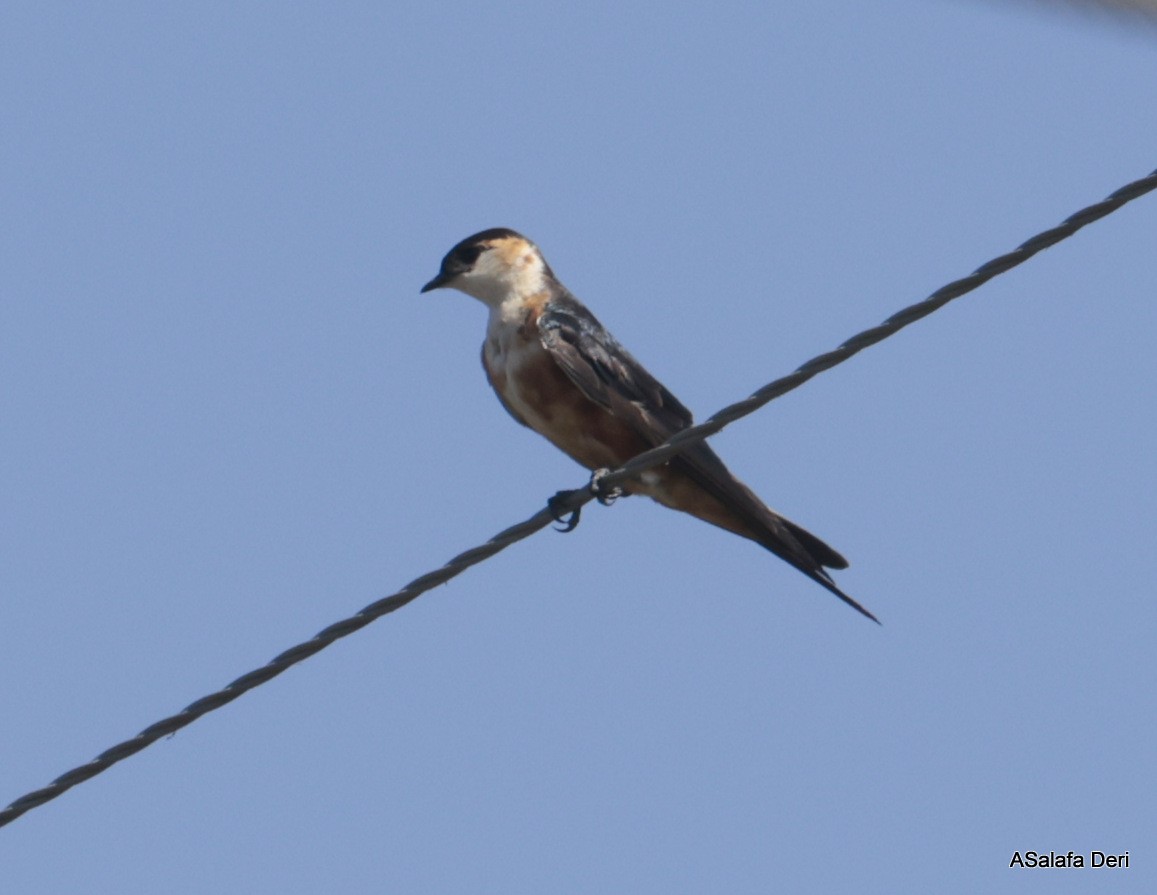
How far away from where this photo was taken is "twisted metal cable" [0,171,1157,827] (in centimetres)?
298

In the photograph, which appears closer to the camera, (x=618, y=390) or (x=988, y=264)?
(x=988, y=264)

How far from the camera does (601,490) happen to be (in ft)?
15.4

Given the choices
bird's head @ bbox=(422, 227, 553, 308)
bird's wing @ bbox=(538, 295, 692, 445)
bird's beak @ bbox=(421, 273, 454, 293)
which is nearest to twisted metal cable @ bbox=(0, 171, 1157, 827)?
bird's wing @ bbox=(538, 295, 692, 445)

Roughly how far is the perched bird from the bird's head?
0.03 m

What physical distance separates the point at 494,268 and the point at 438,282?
1.38ft

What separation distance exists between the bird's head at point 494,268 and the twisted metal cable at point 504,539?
2.97m

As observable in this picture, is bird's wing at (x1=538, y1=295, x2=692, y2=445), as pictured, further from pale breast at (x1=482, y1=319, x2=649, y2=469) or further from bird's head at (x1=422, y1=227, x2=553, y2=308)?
bird's head at (x1=422, y1=227, x2=553, y2=308)

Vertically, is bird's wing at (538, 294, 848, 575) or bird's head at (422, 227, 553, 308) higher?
bird's head at (422, 227, 553, 308)

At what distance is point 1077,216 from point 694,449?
8.82ft

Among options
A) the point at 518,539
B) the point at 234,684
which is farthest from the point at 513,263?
the point at 234,684

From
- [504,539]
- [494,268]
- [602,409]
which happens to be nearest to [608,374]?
[602,409]

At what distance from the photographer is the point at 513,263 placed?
21.9 feet

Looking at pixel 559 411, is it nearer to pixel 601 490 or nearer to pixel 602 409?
pixel 602 409

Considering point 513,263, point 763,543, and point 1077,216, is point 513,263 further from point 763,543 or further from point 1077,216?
point 1077,216
